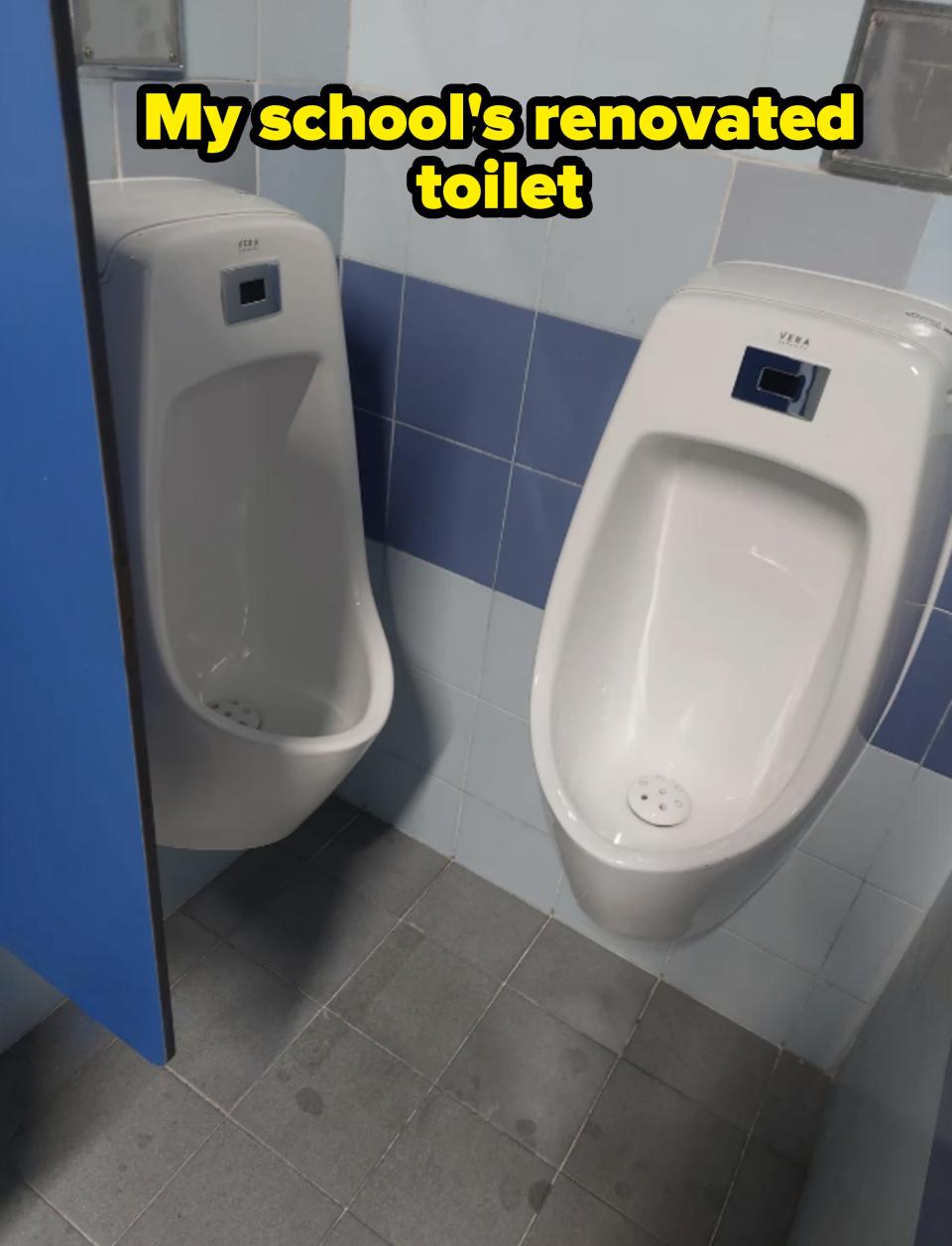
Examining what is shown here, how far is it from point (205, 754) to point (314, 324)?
0.48 meters

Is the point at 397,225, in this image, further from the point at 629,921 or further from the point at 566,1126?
the point at 566,1126

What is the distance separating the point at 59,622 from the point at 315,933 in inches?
39.8

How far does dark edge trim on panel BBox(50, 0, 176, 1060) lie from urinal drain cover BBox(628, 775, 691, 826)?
558 mm

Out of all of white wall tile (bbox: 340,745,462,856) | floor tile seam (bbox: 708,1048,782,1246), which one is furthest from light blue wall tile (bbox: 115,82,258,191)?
floor tile seam (bbox: 708,1048,782,1246)

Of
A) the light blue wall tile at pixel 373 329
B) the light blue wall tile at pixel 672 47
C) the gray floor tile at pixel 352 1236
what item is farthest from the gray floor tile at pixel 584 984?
the light blue wall tile at pixel 672 47

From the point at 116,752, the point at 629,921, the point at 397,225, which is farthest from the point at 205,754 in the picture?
the point at 397,225

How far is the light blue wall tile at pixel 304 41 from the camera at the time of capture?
3.73 ft

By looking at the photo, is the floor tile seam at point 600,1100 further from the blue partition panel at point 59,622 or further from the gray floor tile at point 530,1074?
the blue partition panel at point 59,622

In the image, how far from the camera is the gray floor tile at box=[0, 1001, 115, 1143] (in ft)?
4.23

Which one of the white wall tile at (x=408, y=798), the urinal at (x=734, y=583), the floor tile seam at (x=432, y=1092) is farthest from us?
the white wall tile at (x=408, y=798)

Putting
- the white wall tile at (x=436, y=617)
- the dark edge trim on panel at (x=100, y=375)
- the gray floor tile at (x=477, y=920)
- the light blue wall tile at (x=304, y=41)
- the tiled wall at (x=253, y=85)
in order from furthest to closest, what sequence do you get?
1. the gray floor tile at (x=477, y=920)
2. the white wall tile at (x=436, y=617)
3. the light blue wall tile at (x=304, y=41)
4. the tiled wall at (x=253, y=85)
5. the dark edge trim on panel at (x=100, y=375)

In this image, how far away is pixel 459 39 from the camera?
3.80ft

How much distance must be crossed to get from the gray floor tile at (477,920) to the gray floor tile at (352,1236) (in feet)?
1.37

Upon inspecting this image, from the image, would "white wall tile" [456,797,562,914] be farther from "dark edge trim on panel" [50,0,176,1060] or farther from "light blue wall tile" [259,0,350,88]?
"light blue wall tile" [259,0,350,88]
